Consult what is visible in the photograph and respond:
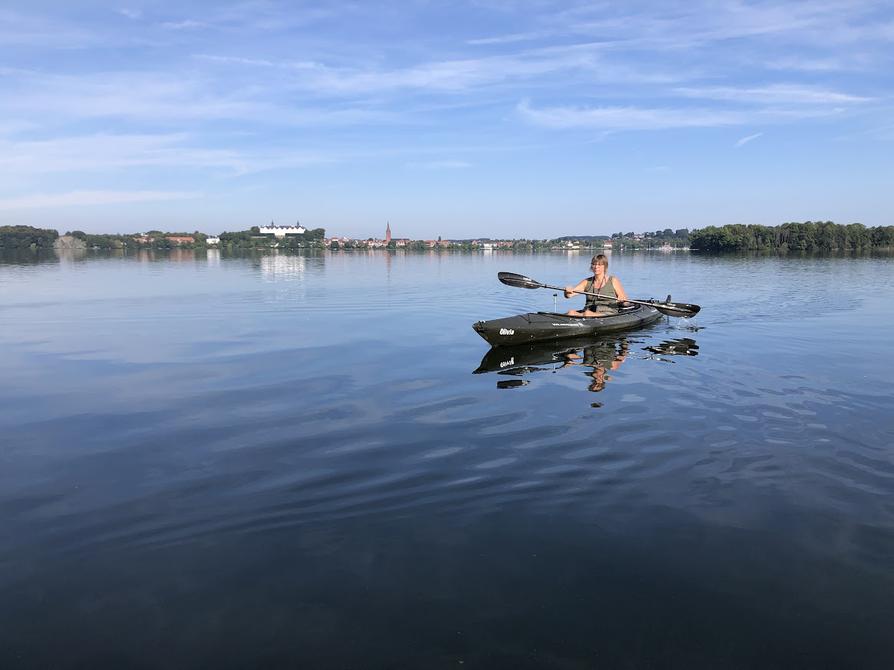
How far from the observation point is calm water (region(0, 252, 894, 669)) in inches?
187

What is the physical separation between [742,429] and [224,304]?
23.8 m

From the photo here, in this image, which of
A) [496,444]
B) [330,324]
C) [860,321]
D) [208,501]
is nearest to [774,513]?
[496,444]

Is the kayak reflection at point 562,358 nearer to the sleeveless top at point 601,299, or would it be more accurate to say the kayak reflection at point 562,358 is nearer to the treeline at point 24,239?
the sleeveless top at point 601,299

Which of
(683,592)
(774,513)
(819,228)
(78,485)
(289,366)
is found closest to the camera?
(683,592)

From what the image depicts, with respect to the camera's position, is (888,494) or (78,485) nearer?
(888,494)

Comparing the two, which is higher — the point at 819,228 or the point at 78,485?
the point at 819,228

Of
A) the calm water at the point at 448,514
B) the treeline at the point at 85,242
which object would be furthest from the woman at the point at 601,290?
the treeline at the point at 85,242

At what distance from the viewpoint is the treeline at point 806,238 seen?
121812 mm

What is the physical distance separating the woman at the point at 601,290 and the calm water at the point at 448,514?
14.8 ft

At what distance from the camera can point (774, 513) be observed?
670cm

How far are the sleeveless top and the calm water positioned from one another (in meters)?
4.62

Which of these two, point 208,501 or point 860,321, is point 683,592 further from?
point 860,321

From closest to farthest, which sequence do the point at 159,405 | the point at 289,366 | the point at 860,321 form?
the point at 159,405 → the point at 289,366 → the point at 860,321

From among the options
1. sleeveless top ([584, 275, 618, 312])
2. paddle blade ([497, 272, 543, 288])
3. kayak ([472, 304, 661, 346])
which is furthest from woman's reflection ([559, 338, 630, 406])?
paddle blade ([497, 272, 543, 288])
